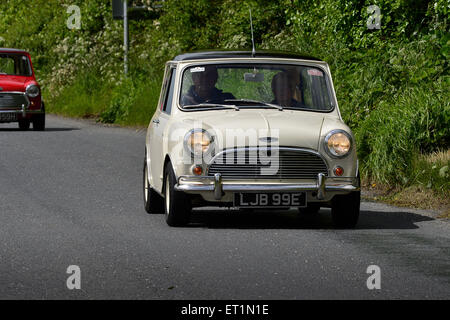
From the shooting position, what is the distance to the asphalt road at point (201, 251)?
7.63 meters

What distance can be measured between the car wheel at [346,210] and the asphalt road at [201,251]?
0.14 meters

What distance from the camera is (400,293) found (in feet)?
24.5

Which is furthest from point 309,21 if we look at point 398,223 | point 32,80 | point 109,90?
point 109,90

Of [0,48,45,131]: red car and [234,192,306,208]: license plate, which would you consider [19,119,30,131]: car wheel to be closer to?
[0,48,45,131]: red car

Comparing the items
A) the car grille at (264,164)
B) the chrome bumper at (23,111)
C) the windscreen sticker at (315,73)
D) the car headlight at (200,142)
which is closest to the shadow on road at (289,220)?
the car grille at (264,164)

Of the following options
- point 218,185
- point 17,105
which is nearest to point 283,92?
point 218,185

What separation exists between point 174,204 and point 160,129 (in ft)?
3.57

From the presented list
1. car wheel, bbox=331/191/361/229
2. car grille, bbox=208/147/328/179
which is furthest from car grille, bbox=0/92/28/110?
car grille, bbox=208/147/328/179

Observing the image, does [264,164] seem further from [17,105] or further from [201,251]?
A: [17,105]

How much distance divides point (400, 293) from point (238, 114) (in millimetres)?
3554

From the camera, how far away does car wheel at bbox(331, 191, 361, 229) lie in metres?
10.6
